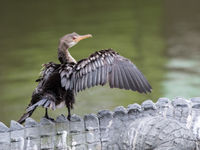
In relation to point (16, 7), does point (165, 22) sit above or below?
below

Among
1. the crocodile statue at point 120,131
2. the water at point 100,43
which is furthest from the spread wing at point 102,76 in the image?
the water at point 100,43

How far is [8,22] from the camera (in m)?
5.94

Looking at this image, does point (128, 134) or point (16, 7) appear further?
point (16, 7)

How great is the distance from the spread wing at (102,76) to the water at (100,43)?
1028mm

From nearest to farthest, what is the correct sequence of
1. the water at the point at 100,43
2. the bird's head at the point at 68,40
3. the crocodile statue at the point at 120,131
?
the crocodile statue at the point at 120,131, the bird's head at the point at 68,40, the water at the point at 100,43

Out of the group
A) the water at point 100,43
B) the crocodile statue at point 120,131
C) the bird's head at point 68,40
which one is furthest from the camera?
the water at point 100,43

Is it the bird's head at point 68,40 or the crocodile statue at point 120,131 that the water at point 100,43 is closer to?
the bird's head at point 68,40

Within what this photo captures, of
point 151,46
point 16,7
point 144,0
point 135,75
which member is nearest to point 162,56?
point 151,46

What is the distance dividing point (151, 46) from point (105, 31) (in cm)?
80

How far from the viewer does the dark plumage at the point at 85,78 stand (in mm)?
1886

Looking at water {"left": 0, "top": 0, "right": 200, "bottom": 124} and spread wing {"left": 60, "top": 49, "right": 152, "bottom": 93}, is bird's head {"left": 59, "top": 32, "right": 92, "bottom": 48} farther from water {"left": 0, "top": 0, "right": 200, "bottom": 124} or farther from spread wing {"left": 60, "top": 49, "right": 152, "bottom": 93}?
water {"left": 0, "top": 0, "right": 200, "bottom": 124}

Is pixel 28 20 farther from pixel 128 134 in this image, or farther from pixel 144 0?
pixel 128 134

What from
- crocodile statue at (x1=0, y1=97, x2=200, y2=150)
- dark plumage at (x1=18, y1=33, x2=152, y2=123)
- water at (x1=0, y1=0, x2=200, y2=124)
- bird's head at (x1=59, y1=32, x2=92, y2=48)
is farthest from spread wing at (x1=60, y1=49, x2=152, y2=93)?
water at (x1=0, y1=0, x2=200, y2=124)

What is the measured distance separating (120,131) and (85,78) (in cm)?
26
